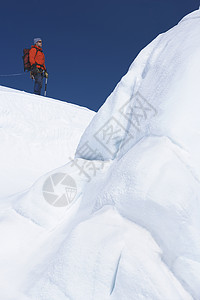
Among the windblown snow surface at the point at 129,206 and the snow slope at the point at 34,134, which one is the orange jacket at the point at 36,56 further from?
the windblown snow surface at the point at 129,206

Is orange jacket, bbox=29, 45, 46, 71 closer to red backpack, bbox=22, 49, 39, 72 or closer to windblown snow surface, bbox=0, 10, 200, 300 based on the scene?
red backpack, bbox=22, 49, 39, 72

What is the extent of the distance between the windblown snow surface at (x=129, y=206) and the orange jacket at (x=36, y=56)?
4.76 metres

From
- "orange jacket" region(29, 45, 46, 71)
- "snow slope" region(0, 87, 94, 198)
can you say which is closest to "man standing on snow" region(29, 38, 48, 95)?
"orange jacket" region(29, 45, 46, 71)

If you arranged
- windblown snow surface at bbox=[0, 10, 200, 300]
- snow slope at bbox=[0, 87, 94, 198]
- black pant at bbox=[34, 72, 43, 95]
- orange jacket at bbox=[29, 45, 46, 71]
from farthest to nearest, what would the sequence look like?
black pant at bbox=[34, 72, 43, 95] < orange jacket at bbox=[29, 45, 46, 71] < snow slope at bbox=[0, 87, 94, 198] < windblown snow surface at bbox=[0, 10, 200, 300]

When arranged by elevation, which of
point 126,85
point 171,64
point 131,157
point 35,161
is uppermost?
point 171,64

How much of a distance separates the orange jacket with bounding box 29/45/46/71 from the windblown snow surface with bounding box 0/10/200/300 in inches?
187

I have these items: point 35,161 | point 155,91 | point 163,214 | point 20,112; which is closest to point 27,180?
point 35,161

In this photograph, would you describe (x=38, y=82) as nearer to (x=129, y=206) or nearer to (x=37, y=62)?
(x=37, y=62)

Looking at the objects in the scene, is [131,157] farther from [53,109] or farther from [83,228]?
[53,109]

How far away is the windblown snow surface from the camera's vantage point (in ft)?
4.35

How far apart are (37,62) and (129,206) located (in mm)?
6230

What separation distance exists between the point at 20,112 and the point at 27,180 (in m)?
2.46

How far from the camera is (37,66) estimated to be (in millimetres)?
6879

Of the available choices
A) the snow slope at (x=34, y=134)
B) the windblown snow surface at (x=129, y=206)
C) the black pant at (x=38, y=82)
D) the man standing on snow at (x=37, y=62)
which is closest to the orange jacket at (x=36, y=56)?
the man standing on snow at (x=37, y=62)
